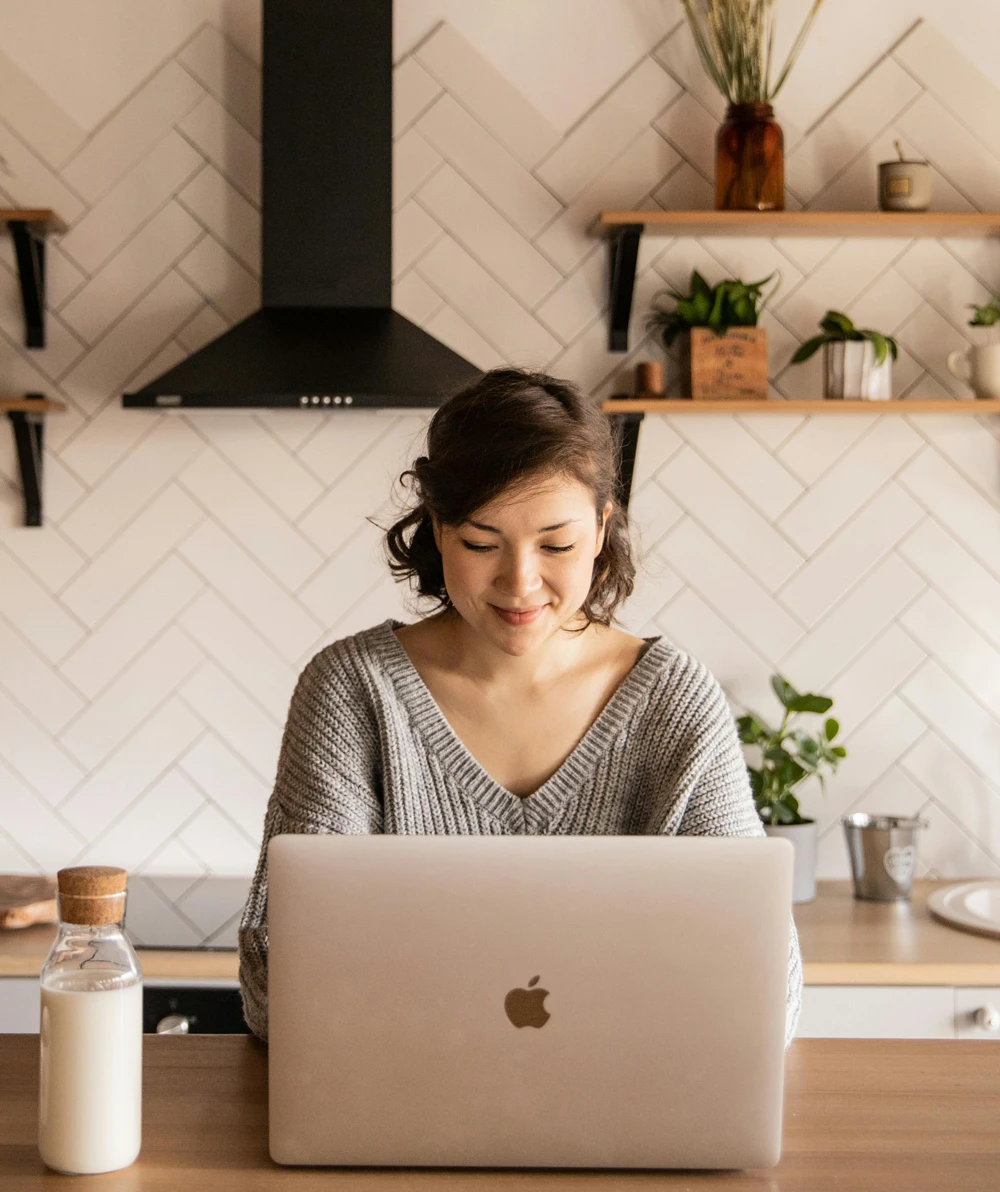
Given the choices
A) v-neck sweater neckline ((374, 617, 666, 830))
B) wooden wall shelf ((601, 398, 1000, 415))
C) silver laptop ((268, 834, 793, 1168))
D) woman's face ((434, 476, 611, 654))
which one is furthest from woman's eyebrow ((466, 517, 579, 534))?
wooden wall shelf ((601, 398, 1000, 415))

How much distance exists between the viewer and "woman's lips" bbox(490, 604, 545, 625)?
4.56 feet

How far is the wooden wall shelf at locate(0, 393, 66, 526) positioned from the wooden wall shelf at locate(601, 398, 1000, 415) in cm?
107

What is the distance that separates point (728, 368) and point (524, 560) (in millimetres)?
1322

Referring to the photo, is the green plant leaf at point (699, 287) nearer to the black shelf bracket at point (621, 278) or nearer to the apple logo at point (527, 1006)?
the black shelf bracket at point (621, 278)

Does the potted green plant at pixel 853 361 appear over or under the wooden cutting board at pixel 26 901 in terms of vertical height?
over

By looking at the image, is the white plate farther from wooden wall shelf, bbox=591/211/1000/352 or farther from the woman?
wooden wall shelf, bbox=591/211/1000/352

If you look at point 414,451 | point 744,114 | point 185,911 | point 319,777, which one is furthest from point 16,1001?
point 744,114

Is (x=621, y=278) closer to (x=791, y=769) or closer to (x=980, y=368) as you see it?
(x=980, y=368)

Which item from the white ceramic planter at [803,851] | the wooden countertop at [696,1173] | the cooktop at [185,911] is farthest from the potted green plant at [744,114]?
the wooden countertop at [696,1173]

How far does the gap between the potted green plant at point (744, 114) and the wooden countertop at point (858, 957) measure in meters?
1.33

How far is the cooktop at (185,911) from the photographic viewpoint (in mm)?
2219

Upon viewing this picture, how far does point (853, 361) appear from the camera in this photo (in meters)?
2.57

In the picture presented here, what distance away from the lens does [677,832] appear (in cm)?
140

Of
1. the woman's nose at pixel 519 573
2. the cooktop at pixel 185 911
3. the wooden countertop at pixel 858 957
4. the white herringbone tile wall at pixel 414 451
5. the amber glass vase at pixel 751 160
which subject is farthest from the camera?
the white herringbone tile wall at pixel 414 451
